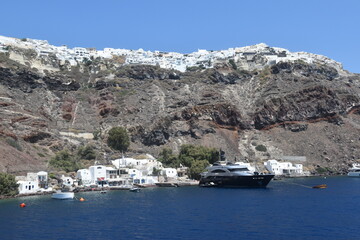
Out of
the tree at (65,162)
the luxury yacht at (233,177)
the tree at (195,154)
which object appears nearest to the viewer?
the luxury yacht at (233,177)

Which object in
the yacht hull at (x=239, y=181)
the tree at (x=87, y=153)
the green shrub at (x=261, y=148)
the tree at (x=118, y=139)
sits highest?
the tree at (x=118, y=139)

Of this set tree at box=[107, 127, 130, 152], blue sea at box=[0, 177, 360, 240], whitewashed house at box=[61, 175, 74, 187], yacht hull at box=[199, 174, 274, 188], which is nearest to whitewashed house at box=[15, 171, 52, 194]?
whitewashed house at box=[61, 175, 74, 187]

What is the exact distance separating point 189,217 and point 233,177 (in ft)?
135

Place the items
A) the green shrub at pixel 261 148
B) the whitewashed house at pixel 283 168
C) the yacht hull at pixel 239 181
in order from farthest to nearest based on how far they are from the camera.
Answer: the green shrub at pixel 261 148, the whitewashed house at pixel 283 168, the yacht hull at pixel 239 181

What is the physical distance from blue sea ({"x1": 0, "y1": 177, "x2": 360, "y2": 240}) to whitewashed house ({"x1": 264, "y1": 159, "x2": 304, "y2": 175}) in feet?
155

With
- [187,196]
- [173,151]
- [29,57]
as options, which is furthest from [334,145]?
[29,57]

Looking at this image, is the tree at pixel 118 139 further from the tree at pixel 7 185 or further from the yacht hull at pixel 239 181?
the tree at pixel 7 185

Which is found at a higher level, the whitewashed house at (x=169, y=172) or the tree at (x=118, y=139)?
the tree at (x=118, y=139)

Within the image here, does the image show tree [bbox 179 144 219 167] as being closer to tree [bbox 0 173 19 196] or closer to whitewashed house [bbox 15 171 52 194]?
whitewashed house [bbox 15 171 52 194]

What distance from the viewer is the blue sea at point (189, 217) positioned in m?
46.7

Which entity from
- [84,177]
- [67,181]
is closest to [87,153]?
[84,177]

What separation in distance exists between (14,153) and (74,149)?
21753mm

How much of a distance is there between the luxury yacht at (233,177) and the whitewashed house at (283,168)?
→ 107 feet

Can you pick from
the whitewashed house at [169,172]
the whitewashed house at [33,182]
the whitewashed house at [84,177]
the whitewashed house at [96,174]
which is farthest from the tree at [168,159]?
the whitewashed house at [33,182]
